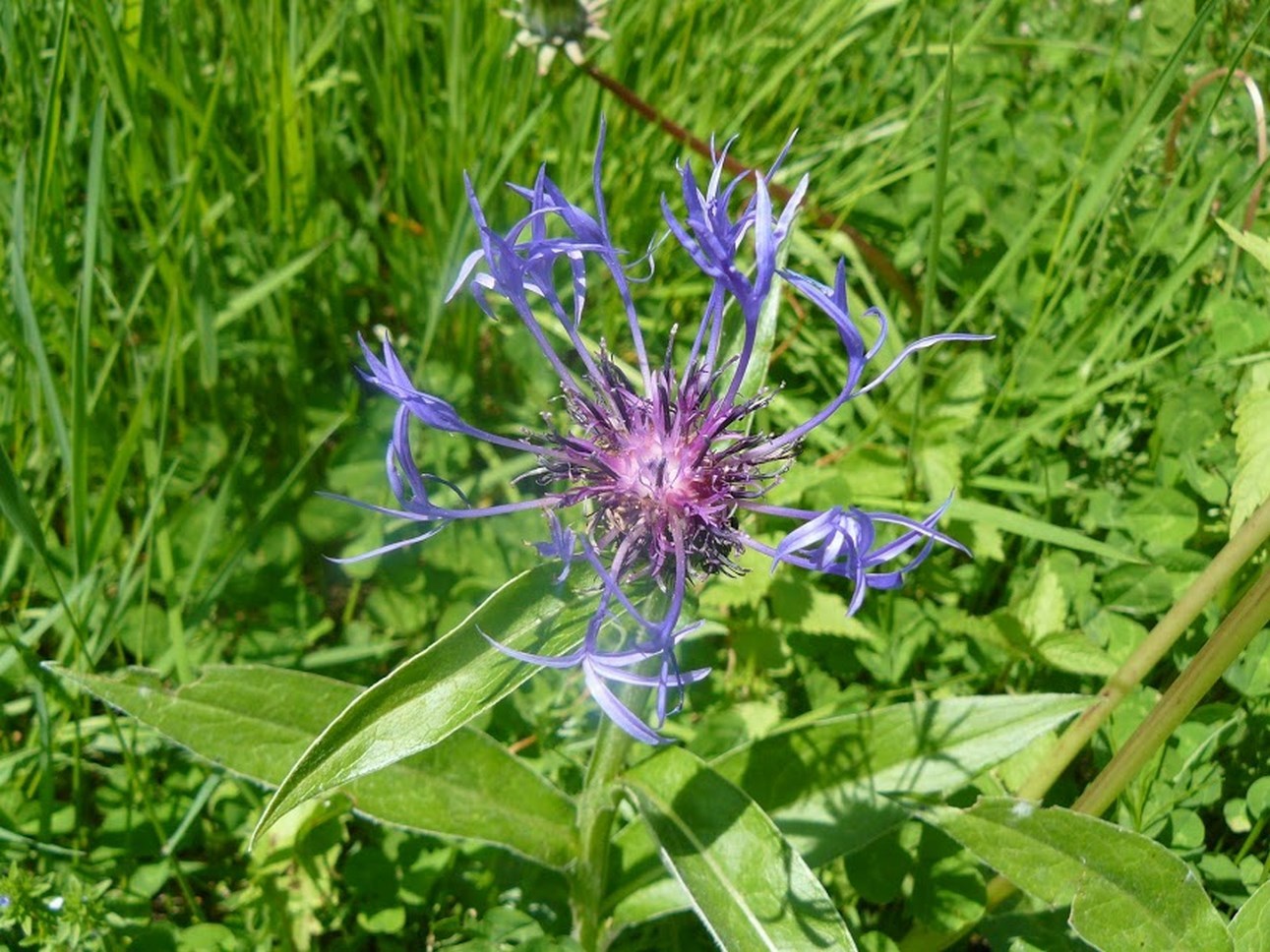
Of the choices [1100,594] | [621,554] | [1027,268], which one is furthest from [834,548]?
[1027,268]

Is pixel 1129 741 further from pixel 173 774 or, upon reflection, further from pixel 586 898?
pixel 173 774

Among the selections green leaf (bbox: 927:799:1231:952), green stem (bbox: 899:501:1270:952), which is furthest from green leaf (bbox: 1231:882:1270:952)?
green stem (bbox: 899:501:1270:952)

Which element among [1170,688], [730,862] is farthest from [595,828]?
[1170,688]

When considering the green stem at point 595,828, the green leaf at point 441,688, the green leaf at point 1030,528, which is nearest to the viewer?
the green leaf at point 441,688

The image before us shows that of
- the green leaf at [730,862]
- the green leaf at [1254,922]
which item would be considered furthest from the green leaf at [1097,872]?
the green leaf at [730,862]

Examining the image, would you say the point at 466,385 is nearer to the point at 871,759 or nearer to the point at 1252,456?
the point at 871,759

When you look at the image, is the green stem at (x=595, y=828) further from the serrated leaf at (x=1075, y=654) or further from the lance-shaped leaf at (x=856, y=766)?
the serrated leaf at (x=1075, y=654)
